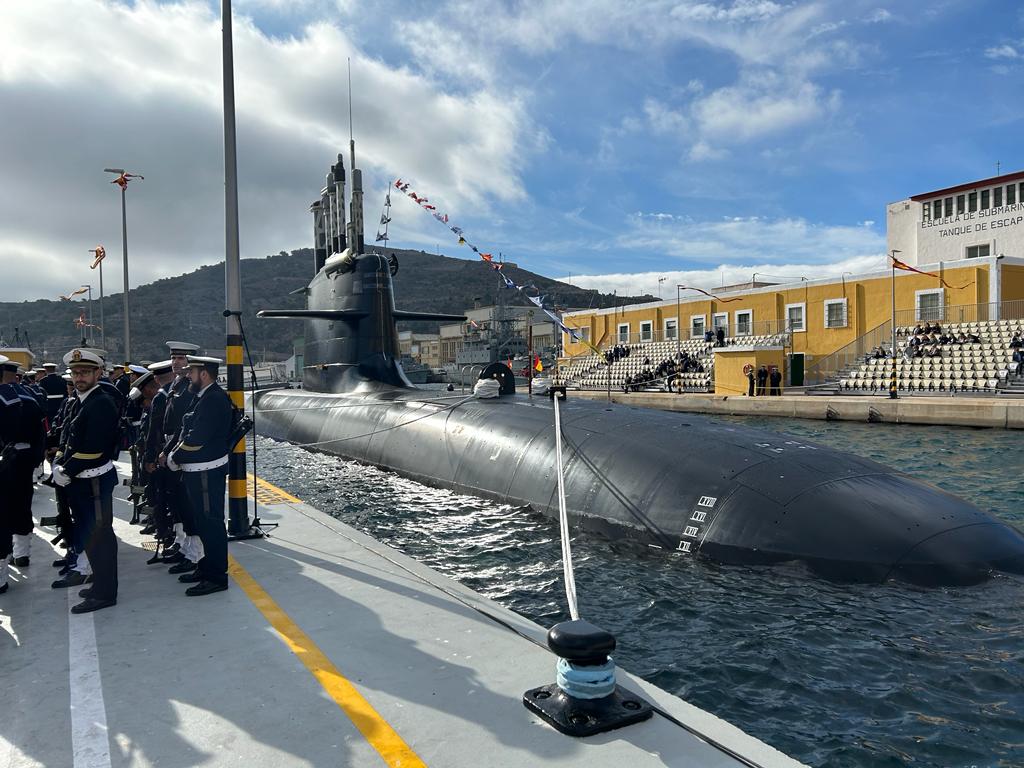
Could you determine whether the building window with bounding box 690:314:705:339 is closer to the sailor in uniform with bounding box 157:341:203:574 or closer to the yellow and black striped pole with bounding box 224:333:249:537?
the yellow and black striped pole with bounding box 224:333:249:537

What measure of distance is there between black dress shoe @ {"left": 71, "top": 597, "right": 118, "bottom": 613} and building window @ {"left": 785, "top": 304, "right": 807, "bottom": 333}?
36.1 meters

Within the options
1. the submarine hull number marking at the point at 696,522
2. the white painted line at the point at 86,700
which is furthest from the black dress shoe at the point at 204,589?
the submarine hull number marking at the point at 696,522

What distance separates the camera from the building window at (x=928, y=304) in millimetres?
30953

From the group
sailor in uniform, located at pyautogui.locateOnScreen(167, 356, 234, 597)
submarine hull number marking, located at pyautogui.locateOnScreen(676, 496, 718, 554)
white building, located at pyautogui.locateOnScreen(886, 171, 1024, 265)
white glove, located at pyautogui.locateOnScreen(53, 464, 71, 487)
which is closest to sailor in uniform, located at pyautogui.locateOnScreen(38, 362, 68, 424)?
white glove, located at pyautogui.locateOnScreen(53, 464, 71, 487)

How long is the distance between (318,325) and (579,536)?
462 inches

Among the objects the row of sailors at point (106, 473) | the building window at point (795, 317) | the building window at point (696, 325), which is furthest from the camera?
the building window at point (696, 325)

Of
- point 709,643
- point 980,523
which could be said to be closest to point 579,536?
point 709,643

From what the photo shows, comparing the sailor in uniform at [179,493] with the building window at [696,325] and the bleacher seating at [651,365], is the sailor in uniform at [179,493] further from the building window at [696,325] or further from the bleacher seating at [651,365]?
the building window at [696,325]

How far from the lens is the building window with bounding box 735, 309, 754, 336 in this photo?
Answer: 131ft

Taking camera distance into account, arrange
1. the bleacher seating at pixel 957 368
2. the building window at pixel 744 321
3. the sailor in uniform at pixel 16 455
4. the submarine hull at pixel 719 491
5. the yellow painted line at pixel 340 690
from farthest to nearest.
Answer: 1. the building window at pixel 744 321
2. the bleacher seating at pixel 957 368
3. the submarine hull at pixel 719 491
4. the sailor in uniform at pixel 16 455
5. the yellow painted line at pixel 340 690

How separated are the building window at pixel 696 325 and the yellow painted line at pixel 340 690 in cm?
4071

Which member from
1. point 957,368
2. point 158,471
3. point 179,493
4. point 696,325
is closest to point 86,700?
point 179,493

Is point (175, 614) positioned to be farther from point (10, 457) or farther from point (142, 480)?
point (142, 480)

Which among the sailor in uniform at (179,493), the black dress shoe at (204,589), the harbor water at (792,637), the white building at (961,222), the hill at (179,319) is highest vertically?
the hill at (179,319)
